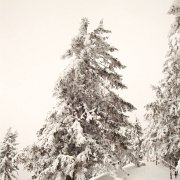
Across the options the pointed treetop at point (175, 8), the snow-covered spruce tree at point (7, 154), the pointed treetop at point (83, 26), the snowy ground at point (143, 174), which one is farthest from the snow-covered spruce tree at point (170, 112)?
the snow-covered spruce tree at point (7, 154)

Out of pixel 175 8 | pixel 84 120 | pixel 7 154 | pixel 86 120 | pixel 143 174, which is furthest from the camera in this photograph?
pixel 7 154

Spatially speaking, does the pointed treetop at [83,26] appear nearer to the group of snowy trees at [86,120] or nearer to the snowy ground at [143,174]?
the group of snowy trees at [86,120]

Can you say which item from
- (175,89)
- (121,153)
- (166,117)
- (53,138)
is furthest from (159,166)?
(53,138)

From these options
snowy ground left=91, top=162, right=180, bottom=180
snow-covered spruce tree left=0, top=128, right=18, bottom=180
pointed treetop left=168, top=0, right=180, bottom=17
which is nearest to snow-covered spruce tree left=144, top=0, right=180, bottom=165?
pointed treetop left=168, top=0, right=180, bottom=17

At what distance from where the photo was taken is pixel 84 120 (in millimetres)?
13656

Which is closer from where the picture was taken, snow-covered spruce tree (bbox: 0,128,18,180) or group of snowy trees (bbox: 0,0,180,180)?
group of snowy trees (bbox: 0,0,180,180)

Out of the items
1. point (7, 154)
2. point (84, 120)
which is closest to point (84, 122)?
point (84, 120)

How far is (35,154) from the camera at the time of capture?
12.5 metres

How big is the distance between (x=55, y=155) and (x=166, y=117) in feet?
25.7

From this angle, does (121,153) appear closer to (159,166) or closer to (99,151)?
(99,151)

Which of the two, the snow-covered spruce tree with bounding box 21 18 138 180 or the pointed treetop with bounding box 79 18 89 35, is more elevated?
the pointed treetop with bounding box 79 18 89 35

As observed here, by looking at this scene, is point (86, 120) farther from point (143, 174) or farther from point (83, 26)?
point (143, 174)

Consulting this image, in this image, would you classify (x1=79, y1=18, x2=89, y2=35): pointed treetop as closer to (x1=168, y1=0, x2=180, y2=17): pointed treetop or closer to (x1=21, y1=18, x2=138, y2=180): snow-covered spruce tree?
(x1=21, y1=18, x2=138, y2=180): snow-covered spruce tree

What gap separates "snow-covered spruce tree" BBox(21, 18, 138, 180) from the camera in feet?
40.3
